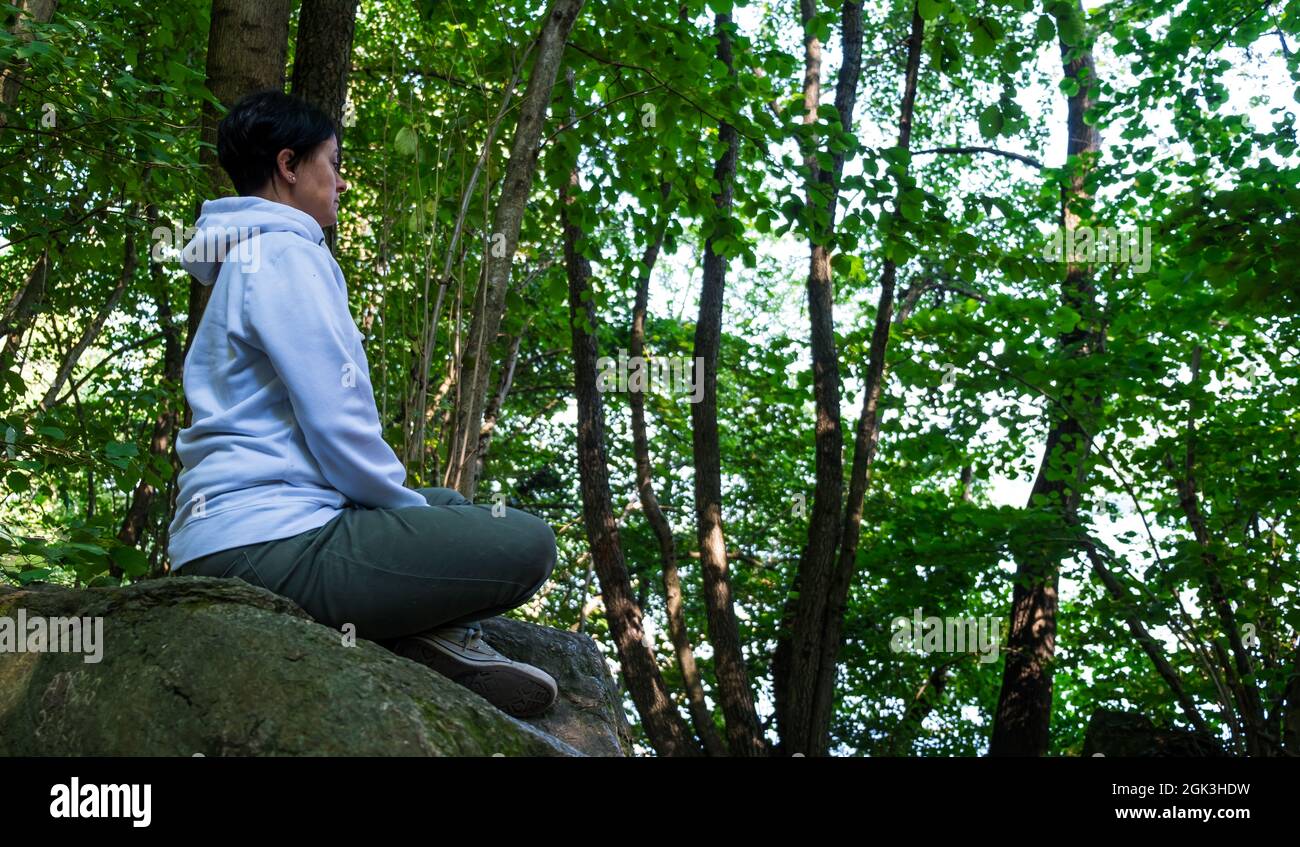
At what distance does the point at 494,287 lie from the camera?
3.80 m

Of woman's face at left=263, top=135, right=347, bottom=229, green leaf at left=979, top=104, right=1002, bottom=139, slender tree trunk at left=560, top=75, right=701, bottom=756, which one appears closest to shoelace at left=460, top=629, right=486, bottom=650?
woman's face at left=263, top=135, right=347, bottom=229

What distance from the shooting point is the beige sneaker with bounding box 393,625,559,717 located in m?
2.62

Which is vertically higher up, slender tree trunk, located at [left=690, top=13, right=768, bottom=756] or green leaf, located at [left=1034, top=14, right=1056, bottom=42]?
green leaf, located at [left=1034, top=14, right=1056, bottom=42]

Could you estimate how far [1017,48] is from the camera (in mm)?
4840

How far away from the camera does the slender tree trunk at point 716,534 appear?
9.28m

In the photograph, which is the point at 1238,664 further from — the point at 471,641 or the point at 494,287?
the point at 471,641

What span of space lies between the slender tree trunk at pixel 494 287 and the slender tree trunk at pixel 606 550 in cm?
508

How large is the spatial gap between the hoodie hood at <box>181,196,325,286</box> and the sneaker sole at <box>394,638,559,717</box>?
960 mm

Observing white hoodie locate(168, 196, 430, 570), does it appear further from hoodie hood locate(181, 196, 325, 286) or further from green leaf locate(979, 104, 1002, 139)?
green leaf locate(979, 104, 1002, 139)

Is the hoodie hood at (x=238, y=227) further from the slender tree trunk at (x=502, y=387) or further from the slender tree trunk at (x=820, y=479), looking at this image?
the slender tree trunk at (x=502, y=387)
